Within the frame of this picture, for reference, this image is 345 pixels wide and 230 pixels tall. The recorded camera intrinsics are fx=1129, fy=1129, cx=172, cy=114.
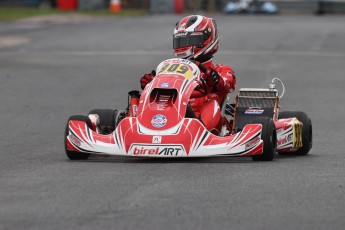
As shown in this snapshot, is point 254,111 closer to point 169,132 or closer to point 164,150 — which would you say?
point 169,132

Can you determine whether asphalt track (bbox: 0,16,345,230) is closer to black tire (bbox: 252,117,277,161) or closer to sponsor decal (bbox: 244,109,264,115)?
black tire (bbox: 252,117,277,161)

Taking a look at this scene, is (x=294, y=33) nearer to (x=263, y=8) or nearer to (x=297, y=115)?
(x=263, y=8)

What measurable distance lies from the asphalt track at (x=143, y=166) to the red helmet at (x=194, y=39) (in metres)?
1.31

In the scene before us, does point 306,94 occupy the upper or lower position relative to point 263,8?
upper

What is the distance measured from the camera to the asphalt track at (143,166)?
267 inches

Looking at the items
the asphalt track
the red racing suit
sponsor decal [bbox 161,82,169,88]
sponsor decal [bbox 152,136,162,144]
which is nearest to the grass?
the asphalt track

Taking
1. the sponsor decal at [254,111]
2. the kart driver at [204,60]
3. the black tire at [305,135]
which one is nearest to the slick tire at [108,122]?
the kart driver at [204,60]

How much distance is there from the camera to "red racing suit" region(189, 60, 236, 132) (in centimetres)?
999

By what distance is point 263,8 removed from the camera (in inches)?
1706

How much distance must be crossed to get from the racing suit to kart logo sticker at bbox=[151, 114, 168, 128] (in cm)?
51

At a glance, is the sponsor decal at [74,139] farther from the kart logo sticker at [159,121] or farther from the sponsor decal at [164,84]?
the sponsor decal at [164,84]

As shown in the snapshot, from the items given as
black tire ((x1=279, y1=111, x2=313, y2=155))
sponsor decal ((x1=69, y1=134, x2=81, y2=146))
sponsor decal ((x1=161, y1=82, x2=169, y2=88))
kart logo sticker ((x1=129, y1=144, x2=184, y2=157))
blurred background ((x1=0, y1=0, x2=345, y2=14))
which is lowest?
blurred background ((x1=0, y1=0, x2=345, y2=14))

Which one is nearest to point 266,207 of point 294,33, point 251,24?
point 294,33

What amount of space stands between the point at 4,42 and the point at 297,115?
58.8 ft
